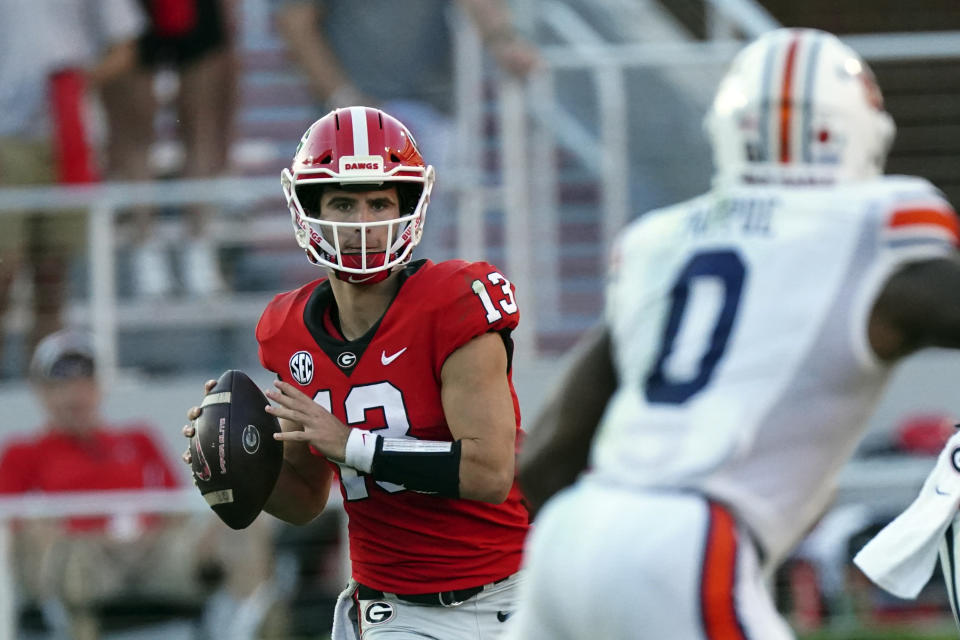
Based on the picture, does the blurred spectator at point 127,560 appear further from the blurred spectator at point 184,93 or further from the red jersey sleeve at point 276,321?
the red jersey sleeve at point 276,321

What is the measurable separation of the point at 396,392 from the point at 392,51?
14.5ft

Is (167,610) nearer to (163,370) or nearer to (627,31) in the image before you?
(163,370)

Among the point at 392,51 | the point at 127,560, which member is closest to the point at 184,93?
the point at 392,51

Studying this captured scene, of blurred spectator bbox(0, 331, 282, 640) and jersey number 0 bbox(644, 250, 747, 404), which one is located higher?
jersey number 0 bbox(644, 250, 747, 404)

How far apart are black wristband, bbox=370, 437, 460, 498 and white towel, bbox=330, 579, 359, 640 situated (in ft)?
1.54

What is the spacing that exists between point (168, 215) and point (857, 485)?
3.84m

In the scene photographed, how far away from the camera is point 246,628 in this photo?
6977mm

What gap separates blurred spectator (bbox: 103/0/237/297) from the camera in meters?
8.34

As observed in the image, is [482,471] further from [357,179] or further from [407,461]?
[357,179]

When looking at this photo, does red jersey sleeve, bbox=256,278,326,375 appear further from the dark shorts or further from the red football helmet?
the dark shorts

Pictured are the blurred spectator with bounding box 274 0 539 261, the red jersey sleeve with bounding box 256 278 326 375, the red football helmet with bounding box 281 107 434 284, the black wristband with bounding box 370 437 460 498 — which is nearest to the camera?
the black wristband with bounding box 370 437 460 498

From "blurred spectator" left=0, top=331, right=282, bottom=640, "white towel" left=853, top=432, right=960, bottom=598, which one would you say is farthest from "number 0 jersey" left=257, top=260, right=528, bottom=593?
"blurred spectator" left=0, top=331, right=282, bottom=640

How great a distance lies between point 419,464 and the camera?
3.85 meters

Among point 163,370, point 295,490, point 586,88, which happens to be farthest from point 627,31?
point 295,490
